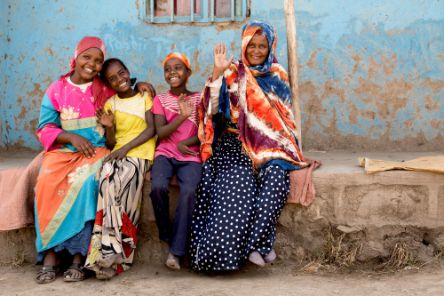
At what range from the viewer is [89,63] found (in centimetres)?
430

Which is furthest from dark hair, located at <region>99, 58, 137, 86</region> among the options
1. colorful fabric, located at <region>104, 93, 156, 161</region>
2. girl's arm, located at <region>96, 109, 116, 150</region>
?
girl's arm, located at <region>96, 109, 116, 150</region>

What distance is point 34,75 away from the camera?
5.69 metres

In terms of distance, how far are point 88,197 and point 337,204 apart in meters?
1.51

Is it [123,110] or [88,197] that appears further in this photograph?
[123,110]

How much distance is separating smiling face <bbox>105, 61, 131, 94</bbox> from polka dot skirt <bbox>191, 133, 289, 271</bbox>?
2.49 ft

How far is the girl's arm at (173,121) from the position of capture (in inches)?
167

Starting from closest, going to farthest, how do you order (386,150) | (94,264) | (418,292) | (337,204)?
(418,292)
(94,264)
(337,204)
(386,150)

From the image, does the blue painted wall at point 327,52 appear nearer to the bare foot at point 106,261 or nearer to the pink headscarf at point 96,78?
the pink headscarf at point 96,78

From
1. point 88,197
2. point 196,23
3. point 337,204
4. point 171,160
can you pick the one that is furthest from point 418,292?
point 196,23

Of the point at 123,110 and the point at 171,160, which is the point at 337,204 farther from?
the point at 123,110

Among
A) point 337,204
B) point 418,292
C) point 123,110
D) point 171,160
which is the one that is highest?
point 123,110

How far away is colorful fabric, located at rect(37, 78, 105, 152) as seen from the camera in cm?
429

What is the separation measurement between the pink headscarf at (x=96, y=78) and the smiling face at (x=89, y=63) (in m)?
0.03

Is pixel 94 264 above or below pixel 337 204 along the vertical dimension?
below
